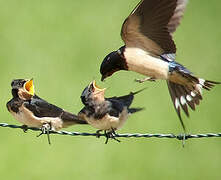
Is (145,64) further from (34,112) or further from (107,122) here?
(34,112)

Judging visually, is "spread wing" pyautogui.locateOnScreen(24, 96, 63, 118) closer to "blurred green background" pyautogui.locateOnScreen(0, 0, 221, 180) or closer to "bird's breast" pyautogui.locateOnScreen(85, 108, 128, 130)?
"bird's breast" pyautogui.locateOnScreen(85, 108, 128, 130)

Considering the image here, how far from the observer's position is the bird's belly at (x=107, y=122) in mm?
4461

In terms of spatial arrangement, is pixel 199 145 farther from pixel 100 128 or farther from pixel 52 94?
pixel 100 128

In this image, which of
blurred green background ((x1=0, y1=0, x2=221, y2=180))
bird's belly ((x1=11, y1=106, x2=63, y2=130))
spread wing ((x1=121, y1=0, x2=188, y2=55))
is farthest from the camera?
blurred green background ((x1=0, y1=0, x2=221, y2=180))

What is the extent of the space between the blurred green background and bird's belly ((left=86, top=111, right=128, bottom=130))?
224cm

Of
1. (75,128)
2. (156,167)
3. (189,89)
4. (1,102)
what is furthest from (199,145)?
(189,89)

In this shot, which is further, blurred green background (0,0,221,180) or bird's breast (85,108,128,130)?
blurred green background (0,0,221,180)

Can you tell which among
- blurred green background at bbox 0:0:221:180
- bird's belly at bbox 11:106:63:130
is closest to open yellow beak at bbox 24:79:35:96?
bird's belly at bbox 11:106:63:130

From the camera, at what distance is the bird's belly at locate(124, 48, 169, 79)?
4430 millimetres

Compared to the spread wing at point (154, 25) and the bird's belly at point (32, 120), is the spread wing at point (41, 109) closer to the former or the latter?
the bird's belly at point (32, 120)

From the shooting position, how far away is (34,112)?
455 cm

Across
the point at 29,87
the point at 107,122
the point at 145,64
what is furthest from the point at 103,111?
the point at 29,87

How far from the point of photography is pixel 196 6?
843 centimetres

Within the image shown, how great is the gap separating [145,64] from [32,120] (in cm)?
60
